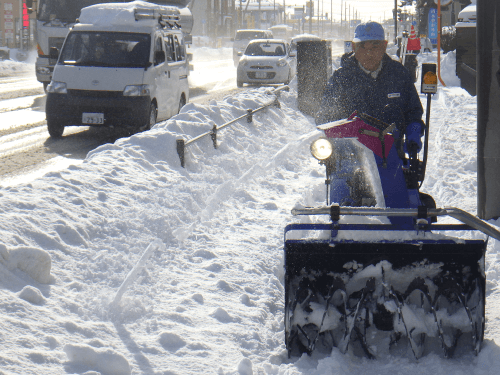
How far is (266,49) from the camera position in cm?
2314

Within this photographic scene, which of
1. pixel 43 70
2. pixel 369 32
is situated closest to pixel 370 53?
pixel 369 32

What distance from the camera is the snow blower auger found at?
9.95ft

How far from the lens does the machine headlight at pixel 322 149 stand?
10.1ft

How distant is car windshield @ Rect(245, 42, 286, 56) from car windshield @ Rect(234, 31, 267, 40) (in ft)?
40.3

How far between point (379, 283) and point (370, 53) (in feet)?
5.90

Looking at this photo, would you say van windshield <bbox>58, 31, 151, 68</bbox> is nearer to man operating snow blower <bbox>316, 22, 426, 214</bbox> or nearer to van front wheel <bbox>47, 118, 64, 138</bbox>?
van front wheel <bbox>47, 118, 64, 138</bbox>

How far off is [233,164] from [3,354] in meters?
5.47

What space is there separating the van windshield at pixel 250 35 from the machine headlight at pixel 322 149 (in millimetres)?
33160

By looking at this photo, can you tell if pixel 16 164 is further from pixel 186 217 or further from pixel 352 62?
pixel 352 62

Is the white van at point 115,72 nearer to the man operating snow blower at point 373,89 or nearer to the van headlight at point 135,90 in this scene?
the van headlight at point 135,90

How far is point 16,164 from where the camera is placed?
8727 mm

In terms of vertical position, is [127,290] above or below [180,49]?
below

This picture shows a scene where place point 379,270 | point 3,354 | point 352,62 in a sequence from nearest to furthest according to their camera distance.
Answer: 1. point 3,354
2. point 379,270
3. point 352,62

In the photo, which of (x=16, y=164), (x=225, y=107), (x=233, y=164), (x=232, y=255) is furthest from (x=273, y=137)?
(x=232, y=255)
